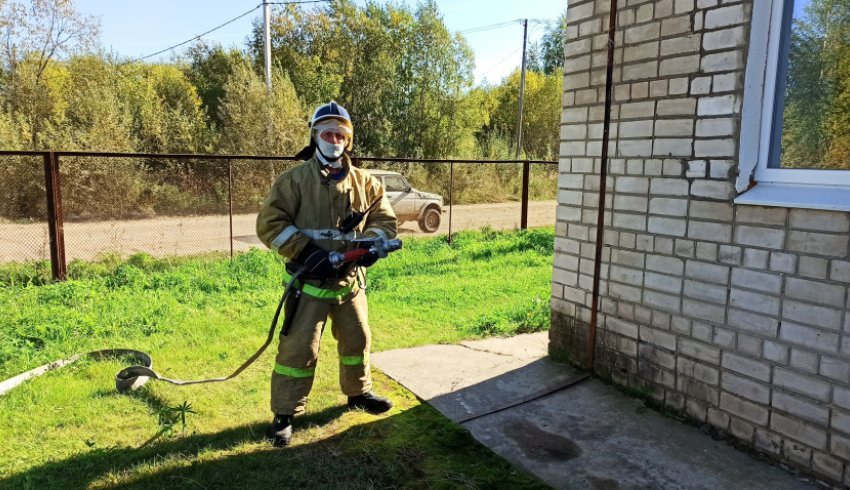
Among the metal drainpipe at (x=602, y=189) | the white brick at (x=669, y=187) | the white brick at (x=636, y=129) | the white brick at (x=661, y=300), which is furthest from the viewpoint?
the metal drainpipe at (x=602, y=189)

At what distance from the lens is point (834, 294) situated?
107 inches

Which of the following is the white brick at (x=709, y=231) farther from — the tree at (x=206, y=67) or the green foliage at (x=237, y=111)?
the tree at (x=206, y=67)

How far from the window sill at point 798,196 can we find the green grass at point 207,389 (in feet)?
6.17

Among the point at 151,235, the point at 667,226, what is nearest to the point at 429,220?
the point at 151,235

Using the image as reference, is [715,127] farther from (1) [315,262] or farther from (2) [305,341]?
(2) [305,341]

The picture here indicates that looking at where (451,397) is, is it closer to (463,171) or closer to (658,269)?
(658,269)

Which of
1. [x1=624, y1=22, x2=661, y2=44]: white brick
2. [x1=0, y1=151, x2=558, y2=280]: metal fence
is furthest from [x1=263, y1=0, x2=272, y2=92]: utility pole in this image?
[x1=624, y1=22, x2=661, y2=44]: white brick

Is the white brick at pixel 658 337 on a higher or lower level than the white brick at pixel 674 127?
lower

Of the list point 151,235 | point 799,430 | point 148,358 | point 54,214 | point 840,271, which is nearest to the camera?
point 840,271

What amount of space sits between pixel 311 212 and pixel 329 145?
406 millimetres

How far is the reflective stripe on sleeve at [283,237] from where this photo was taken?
318 cm

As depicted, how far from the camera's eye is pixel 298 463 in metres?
3.07

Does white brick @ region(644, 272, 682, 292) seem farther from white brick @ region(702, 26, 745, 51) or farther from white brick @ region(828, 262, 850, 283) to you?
white brick @ region(702, 26, 745, 51)

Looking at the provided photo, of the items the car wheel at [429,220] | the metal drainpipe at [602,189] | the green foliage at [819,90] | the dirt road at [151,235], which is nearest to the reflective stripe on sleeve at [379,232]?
the metal drainpipe at [602,189]
